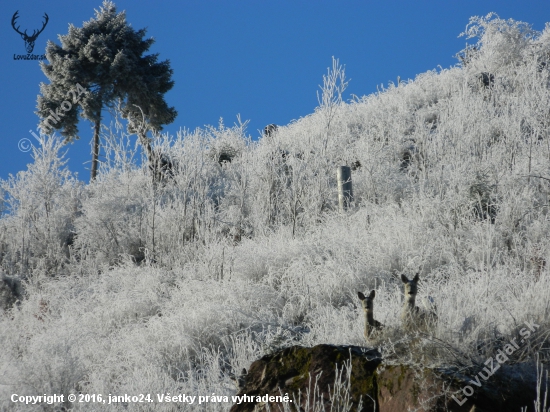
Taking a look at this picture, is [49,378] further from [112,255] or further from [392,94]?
[392,94]

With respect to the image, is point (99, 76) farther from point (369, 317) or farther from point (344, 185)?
point (369, 317)

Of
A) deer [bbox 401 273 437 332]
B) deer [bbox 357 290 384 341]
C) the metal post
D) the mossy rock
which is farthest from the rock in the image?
the metal post

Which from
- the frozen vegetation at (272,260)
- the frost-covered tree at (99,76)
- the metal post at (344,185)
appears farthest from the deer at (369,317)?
the frost-covered tree at (99,76)

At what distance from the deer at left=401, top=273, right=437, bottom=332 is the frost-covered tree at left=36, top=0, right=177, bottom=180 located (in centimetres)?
1585

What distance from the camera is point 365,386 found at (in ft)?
11.1

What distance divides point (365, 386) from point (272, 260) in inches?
176

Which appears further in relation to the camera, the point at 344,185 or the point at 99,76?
the point at 99,76

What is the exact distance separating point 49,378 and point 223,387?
1836mm

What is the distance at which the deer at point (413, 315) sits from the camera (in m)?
4.09

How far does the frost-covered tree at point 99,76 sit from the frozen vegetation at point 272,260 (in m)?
6.11

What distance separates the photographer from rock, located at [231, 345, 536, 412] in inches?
119

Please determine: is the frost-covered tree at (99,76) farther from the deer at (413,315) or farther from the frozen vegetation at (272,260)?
the deer at (413,315)

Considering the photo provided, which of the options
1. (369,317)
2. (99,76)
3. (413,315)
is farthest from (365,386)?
(99,76)

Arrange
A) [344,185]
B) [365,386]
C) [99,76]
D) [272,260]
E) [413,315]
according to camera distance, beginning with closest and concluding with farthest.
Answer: [365,386] → [413,315] → [272,260] → [344,185] → [99,76]
